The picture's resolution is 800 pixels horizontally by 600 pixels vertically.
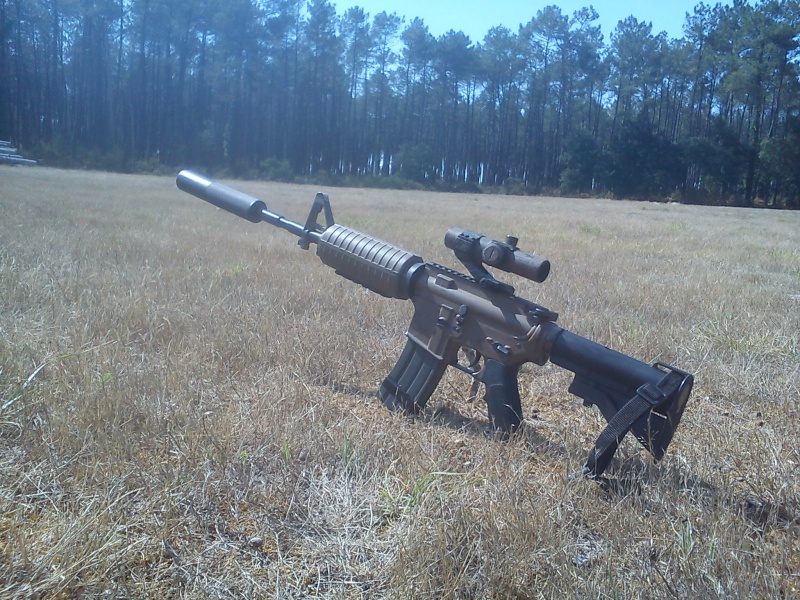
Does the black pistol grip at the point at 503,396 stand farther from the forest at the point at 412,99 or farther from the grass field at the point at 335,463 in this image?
the forest at the point at 412,99

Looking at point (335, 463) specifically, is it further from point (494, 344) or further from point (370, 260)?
point (370, 260)

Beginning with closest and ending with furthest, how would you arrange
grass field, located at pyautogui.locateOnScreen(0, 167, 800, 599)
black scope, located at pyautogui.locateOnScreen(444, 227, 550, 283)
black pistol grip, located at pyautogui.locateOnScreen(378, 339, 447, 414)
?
1. grass field, located at pyautogui.locateOnScreen(0, 167, 800, 599)
2. black scope, located at pyautogui.locateOnScreen(444, 227, 550, 283)
3. black pistol grip, located at pyautogui.locateOnScreen(378, 339, 447, 414)

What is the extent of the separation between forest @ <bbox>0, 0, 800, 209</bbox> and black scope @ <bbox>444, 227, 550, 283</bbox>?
3310 centimetres

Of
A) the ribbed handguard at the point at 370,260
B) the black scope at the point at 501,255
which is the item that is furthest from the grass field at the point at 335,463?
the black scope at the point at 501,255

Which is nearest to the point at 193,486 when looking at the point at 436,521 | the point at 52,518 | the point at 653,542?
the point at 52,518

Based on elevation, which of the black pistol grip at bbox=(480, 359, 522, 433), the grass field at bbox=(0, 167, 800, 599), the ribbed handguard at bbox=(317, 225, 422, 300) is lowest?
the grass field at bbox=(0, 167, 800, 599)

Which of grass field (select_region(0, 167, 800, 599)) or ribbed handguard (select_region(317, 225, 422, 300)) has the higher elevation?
ribbed handguard (select_region(317, 225, 422, 300))

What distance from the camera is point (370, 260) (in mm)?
3945

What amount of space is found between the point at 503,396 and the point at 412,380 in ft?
1.90

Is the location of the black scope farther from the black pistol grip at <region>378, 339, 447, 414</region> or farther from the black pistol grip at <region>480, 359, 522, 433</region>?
the black pistol grip at <region>378, 339, 447, 414</region>

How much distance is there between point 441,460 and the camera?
297 centimetres

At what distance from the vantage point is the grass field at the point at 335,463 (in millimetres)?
2186

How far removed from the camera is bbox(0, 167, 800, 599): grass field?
2.19 meters

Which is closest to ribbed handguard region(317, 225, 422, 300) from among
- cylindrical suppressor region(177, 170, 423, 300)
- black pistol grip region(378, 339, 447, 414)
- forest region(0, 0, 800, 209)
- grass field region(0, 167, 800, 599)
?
cylindrical suppressor region(177, 170, 423, 300)
